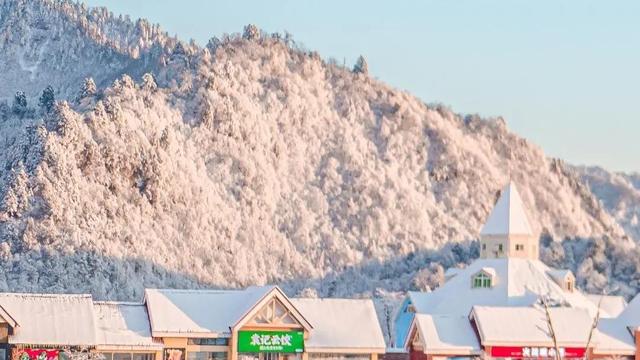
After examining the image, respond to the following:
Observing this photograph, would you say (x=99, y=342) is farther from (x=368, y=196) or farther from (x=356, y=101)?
(x=356, y=101)

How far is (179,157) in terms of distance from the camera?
13725 cm

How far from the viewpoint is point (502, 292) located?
10525 centimetres

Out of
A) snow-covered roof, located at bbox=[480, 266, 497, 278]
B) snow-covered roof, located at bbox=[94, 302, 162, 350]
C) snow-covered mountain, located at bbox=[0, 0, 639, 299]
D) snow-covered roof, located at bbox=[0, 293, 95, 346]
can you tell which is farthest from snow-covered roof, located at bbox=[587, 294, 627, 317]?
snow-covered roof, located at bbox=[0, 293, 95, 346]

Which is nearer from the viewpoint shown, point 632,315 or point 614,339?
point 614,339

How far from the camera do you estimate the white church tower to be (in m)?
112

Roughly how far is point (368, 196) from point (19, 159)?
112 feet

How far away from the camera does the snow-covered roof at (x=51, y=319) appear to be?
73.5 metres

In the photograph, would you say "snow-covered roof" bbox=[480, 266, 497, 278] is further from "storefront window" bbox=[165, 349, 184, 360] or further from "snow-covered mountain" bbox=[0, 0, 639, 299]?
"storefront window" bbox=[165, 349, 184, 360]

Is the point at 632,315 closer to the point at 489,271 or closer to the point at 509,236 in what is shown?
the point at 489,271

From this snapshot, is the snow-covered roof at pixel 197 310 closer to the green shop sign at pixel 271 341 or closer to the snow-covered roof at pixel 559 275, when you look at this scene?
the green shop sign at pixel 271 341

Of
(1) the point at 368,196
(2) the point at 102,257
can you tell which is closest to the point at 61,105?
(2) the point at 102,257

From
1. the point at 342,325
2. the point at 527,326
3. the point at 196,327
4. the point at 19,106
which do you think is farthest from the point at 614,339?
the point at 19,106

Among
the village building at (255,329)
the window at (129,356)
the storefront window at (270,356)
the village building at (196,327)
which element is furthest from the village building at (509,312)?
the window at (129,356)

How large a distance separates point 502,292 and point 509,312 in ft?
68.6
